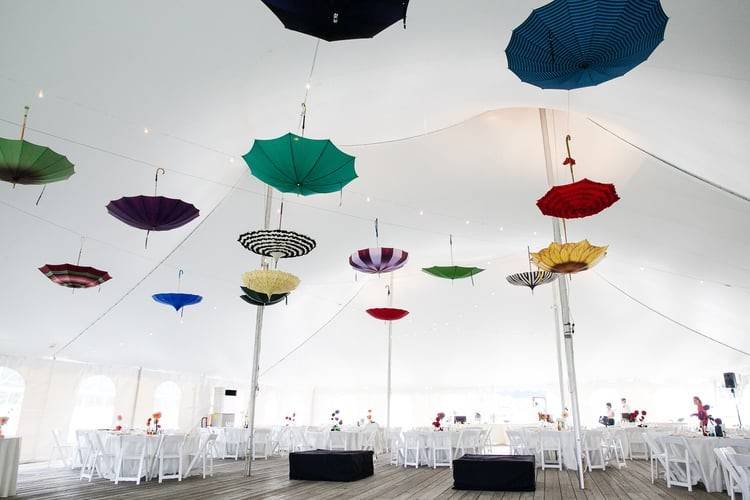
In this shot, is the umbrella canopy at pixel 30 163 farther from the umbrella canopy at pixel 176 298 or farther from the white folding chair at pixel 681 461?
the white folding chair at pixel 681 461

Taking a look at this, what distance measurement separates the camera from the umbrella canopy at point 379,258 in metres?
8.03

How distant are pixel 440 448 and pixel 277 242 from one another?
6403 millimetres

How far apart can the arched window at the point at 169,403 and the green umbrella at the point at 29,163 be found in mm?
10275

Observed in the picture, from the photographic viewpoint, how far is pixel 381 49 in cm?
514

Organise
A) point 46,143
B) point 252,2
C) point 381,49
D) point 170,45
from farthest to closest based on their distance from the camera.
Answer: point 46,143
point 381,49
point 170,45
point 252,2

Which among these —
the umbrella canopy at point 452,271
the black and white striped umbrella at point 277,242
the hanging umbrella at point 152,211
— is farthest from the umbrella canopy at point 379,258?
the hanging umbrella at point 152,211

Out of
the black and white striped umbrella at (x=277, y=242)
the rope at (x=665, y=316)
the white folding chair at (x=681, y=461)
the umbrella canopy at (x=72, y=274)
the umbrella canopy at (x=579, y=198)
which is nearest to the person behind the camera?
the umbrella canopy at (x=579, y=198)

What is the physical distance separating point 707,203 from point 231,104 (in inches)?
240

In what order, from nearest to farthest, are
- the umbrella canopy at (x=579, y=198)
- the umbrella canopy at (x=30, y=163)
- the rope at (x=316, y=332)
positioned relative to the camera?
the umbrella canopy at (x=30, y=163) → the umbrella canopy at (x=579, y=198) → the rope at (x=316, y=332)

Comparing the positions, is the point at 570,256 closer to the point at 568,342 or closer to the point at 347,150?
the point at 568,342

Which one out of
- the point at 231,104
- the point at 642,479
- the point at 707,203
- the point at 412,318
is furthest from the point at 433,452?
the point at 231,104

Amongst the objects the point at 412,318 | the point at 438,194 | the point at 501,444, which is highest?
the point at 438,194

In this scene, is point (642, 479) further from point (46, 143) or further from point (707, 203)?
point (46, 143)

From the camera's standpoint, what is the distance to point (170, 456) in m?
8.00
